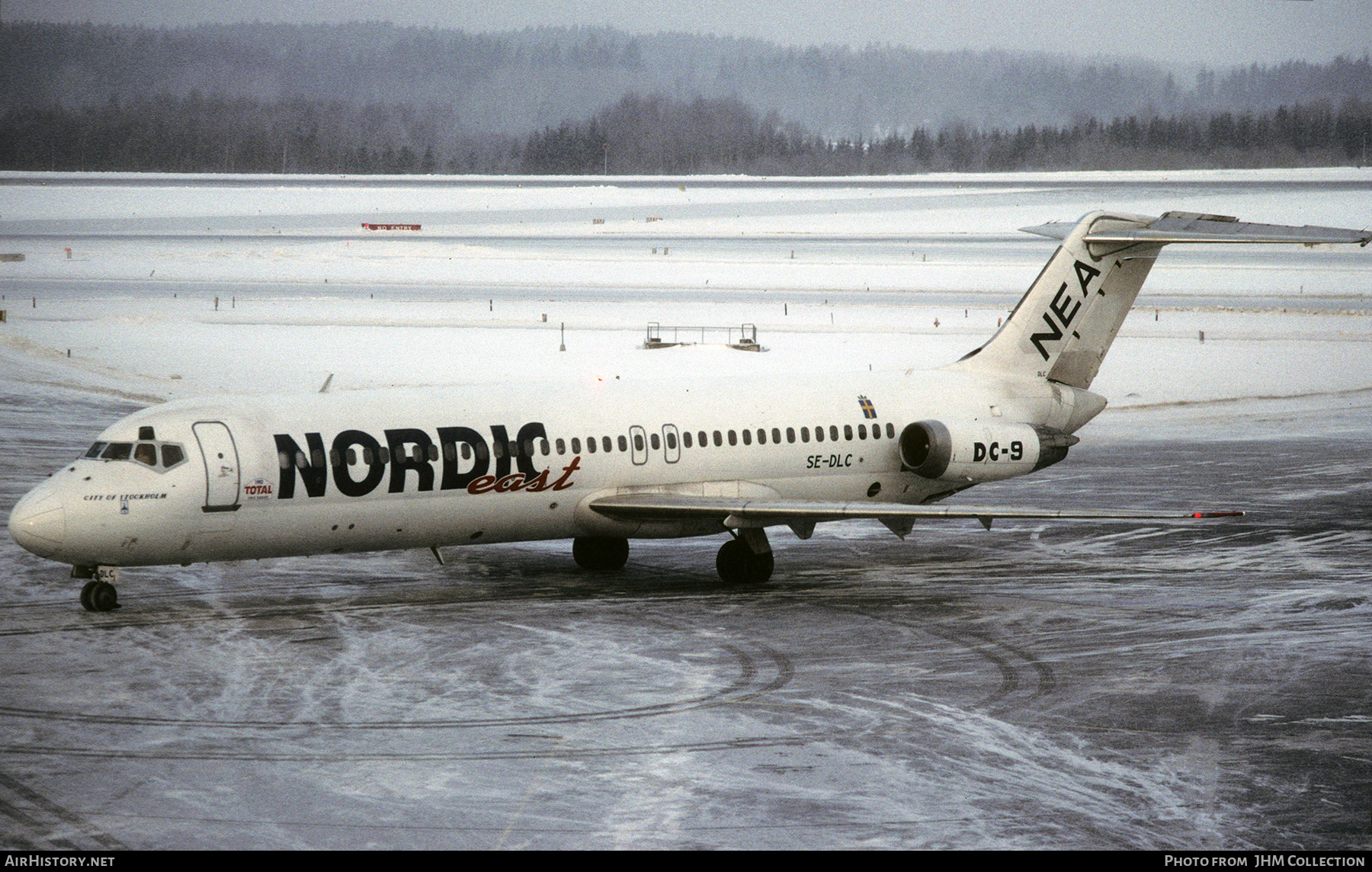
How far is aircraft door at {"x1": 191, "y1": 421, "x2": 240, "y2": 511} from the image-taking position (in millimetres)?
21281

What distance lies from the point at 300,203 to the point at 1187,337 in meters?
105

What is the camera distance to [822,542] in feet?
94.2

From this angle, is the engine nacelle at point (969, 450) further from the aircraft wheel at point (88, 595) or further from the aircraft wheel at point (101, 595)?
the aircraft wheel at point (88, 595)

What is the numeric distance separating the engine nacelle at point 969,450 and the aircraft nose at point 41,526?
12.9m

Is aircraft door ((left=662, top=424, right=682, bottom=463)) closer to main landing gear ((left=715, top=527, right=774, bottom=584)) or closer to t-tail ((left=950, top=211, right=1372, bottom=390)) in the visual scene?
main landing gear ((left=715, top=527, right=774, bottom=584))

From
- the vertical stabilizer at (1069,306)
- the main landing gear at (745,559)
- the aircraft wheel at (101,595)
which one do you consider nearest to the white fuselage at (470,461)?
the main landing gear at (745,559)

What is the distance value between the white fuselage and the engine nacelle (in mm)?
129

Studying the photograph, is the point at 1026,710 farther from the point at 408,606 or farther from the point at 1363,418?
the point at 1363,418

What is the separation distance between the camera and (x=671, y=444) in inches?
974

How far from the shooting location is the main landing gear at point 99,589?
21709 millimetres

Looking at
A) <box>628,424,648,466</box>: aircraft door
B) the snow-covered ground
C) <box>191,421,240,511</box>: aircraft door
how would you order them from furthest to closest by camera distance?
the snow-covered ground, <box>628,424,648,466</box>: aircraft door, <box>191,421,240,511</box>: aircraft door

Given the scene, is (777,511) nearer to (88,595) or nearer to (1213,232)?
(1213,232)

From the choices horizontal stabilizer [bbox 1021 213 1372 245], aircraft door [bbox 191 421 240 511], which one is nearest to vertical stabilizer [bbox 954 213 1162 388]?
horizontal stabilizer [bbox 1021 213 1372 245]

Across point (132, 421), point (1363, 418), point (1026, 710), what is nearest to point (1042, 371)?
point (1026, 710)
